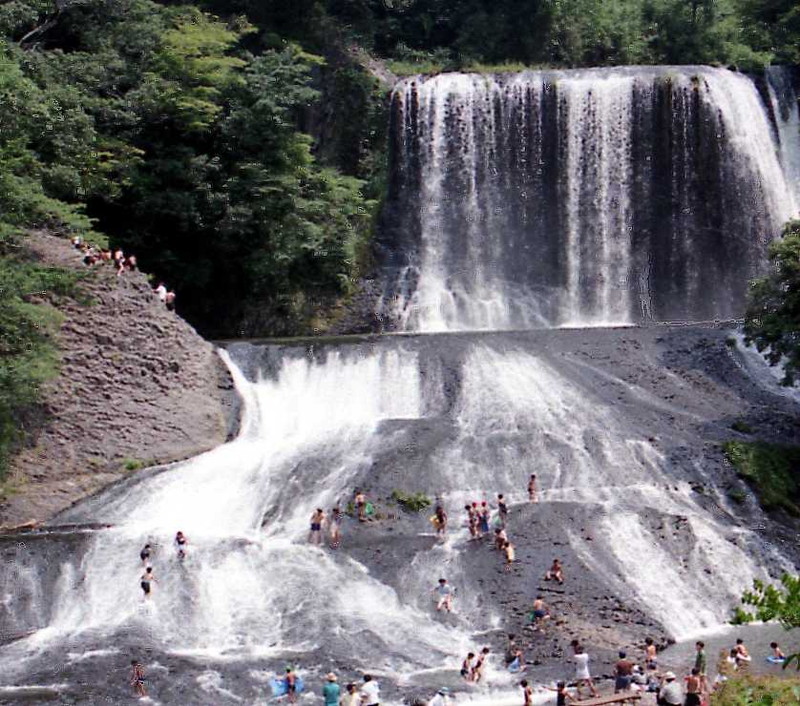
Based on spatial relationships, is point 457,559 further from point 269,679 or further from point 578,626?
point 269,679

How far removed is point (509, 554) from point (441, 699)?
559 centimetres

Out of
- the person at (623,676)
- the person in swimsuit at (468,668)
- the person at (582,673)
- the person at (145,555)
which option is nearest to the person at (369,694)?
the person in swimsuit at (468,668)

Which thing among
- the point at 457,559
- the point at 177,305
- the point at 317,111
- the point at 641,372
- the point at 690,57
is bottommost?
the point at 457,559

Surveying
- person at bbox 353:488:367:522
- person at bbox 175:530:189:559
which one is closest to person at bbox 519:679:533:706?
person at bbox 353:488:367:522

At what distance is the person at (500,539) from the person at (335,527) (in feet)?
9.76

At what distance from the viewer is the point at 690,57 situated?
49.0 m

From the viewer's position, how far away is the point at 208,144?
3850 cm

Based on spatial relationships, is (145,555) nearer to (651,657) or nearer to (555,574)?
(555,574)

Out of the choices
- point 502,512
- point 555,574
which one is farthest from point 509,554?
point 502,512

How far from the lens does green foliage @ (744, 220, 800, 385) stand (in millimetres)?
29745

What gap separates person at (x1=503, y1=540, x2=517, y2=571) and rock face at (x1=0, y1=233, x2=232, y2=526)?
28.8 feet

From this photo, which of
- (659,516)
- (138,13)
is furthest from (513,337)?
(138,13)

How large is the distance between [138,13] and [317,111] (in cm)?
750

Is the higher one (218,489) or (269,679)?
(218,489)
